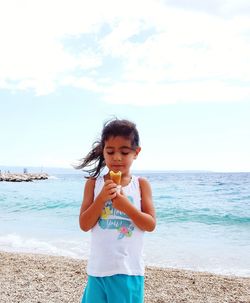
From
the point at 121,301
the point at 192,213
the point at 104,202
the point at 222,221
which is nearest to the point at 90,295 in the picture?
the point at 121,301

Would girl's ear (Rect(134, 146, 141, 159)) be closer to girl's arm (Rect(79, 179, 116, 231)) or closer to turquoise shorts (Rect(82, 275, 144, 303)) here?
girl's arm (Rect(79, 179, 116, 231))

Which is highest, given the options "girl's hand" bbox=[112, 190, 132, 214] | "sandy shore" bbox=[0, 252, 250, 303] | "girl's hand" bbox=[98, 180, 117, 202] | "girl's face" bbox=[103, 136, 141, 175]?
"girl's face" bbox=[103, 136, 141, 175]

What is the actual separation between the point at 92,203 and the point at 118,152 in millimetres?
332

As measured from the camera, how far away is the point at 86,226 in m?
2.45

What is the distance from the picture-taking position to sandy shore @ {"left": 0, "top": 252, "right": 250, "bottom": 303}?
5207mm

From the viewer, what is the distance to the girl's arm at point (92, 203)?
2.29m

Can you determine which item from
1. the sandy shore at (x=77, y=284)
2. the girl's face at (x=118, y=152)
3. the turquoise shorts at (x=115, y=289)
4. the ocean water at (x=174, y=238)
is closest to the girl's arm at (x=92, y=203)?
the girl's face at (x=118, y=152)

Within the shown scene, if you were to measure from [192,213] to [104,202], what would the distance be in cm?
1573

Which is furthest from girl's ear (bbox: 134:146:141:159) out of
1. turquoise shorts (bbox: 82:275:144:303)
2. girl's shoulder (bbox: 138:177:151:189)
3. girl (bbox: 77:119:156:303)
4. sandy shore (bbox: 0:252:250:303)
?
sandy shore (bbox: 0:252:250:303)

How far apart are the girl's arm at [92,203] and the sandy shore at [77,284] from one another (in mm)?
2901

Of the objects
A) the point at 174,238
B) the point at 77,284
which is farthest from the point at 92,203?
the point at 174,238

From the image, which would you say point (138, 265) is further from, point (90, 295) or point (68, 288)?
point (68, 288)

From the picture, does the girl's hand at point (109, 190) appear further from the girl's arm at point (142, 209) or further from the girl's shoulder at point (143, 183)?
the girl's shoulder at point (143, 183)

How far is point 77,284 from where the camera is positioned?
19.0 feet
